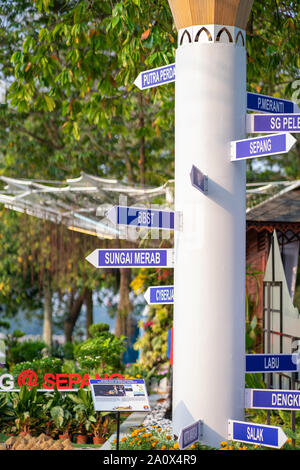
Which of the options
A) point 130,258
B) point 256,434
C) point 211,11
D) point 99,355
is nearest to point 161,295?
point 130,258

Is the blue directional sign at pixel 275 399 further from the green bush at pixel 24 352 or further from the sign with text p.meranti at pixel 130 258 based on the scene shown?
the green bush at pixel 24 352

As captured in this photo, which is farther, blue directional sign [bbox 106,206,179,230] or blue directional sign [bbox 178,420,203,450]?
blue directional sign [bbox 106,206,179,230]

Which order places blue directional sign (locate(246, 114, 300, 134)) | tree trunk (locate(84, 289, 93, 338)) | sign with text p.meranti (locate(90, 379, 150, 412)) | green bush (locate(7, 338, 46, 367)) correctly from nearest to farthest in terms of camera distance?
blue directional sign (locate(246, 114, 300, 134)) → sign with text p.meranti (locate(90, 379, 150, 412)) → green bush (locate(7, 338, 46, 367)) → tree trunk (locate(84, 289, 93, 338))

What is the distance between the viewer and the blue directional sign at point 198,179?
4621 millimetres

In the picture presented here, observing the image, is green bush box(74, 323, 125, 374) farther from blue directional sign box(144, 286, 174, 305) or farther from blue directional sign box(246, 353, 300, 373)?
blue directional sign box(246, 353, 300, 373)

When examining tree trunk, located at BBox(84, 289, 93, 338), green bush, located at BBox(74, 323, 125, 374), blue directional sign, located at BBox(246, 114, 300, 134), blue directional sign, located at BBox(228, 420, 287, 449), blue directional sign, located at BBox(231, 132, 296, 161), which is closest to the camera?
blue directional sign, located at BBox(228, 420, 287, 449)

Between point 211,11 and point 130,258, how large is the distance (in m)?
1.89

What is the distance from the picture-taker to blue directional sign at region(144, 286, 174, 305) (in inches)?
210

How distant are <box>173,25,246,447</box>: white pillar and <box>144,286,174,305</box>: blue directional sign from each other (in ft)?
0.87

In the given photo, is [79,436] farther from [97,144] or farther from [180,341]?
[97,144]

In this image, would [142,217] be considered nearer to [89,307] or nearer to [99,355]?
[99,355]

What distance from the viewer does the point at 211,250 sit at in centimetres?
493

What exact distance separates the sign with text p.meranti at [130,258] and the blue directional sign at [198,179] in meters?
0.55

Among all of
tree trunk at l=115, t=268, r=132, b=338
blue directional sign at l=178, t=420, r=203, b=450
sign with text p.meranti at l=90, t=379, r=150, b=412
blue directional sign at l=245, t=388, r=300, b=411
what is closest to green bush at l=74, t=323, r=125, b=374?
sign with text p.meranti at l=90, t=379, r=150, b=412
